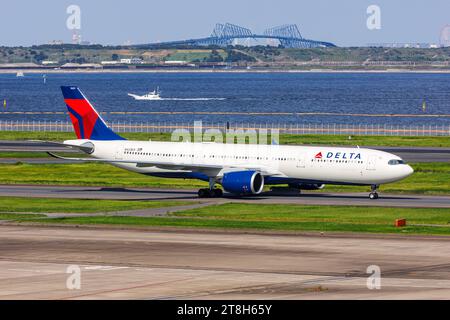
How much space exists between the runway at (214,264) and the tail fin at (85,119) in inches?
1022

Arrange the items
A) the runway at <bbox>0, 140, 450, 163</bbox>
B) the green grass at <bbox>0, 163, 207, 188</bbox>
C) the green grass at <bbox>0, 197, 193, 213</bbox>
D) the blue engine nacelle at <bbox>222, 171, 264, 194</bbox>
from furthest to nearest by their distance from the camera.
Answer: the runway at <bbox>0, 140, 450, 163</bbox> → the green grass at <bbox>0, 163, 207, 188</bbox> → the blue engine nacelle at <bbox>222, 171, 264, 194</bbox> → the green grass at <bbox>0, 197, 193, 213</bbox>

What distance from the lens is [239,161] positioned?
84875mm

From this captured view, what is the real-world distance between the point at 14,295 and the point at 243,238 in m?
20.7

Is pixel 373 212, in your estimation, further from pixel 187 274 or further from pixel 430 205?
pixel 187 274

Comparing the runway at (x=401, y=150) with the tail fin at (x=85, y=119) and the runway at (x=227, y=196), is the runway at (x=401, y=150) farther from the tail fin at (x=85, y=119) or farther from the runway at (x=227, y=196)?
the runway at (x=227, y=196)

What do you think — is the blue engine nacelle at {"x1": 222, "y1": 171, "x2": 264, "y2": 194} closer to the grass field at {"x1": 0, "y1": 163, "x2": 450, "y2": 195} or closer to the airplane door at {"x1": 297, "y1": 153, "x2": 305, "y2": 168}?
the airplane door at {"x1": 297, "y1": 153, "x2": 305, "y2": 168}

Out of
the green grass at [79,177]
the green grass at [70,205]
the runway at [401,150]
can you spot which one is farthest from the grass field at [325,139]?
the green grass at [70,205]

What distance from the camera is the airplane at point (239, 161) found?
81.0m

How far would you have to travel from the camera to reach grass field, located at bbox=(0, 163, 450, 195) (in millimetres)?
91125

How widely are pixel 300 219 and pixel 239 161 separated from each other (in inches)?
656

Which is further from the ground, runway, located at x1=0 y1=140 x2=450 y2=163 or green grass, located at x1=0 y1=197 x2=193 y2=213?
runway, located at x1=0 y1=140 x2=450 y2=163

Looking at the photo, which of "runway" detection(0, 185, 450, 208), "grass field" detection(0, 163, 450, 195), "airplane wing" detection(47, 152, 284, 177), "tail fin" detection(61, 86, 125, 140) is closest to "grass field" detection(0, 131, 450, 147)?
"grass field" detection(0, 163, 450, 195)

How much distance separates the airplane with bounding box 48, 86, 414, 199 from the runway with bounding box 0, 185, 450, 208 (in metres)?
1.16
